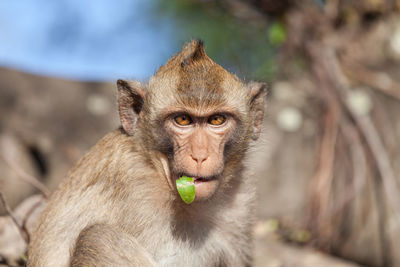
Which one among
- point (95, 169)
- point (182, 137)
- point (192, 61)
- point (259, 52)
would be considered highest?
point (259, 52)

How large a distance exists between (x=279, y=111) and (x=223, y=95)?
222 inches

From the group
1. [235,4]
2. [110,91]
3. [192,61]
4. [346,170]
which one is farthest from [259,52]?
[192,61]

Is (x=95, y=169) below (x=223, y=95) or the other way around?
below

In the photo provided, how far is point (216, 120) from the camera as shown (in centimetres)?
338

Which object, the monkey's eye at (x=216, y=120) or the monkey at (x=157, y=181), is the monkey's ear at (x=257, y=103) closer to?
the monkey at (x=157, y=181)

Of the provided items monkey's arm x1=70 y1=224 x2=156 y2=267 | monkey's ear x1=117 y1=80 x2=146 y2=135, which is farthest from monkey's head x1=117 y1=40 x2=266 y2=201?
monkey's arm x1=70 y1=224 x2=156 y2=267

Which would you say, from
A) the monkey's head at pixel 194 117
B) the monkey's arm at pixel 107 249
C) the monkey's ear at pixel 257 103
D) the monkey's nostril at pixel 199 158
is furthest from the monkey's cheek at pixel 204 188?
the monkey's ear at pixel 257 103

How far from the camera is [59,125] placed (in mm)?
8773

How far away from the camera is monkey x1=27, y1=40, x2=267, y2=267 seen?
10.9 feet

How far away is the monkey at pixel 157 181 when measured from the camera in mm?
3314

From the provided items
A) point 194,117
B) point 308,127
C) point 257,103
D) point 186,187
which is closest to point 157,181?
point 186,187

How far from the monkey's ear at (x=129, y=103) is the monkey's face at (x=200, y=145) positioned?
0.33 m

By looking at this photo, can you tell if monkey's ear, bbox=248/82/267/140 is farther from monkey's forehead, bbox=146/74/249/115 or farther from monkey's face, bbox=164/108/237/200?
monkey's face, bbox=164/108/237/200

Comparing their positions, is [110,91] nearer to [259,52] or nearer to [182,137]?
[259,52]
